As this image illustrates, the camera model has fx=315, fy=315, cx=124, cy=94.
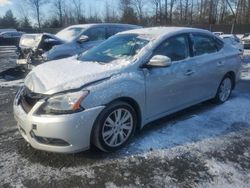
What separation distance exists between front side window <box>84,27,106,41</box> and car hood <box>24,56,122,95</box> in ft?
18.2

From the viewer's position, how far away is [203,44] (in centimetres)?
570

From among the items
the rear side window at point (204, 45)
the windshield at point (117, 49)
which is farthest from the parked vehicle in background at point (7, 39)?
the rear side window at point (204, 45)

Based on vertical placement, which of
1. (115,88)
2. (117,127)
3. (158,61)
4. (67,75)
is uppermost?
(158,61)

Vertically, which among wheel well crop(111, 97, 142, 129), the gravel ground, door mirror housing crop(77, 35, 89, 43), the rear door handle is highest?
door mirror housing crop(77, 35, 89, 43)

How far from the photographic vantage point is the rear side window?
17.9ft

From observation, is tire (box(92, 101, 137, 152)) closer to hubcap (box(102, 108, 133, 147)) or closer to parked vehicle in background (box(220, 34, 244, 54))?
hubcap (box(102, 108, 133, 147))

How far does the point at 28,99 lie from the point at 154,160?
5.77 feet

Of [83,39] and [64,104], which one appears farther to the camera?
[83,39]

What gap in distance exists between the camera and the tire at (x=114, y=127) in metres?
3.88

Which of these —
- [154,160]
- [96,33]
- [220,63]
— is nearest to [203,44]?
[220,63]

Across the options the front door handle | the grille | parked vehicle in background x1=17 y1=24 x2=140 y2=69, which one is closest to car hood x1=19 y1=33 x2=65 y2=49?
parked vehicle in background x1=17 y1=24 x2=140 y2=69

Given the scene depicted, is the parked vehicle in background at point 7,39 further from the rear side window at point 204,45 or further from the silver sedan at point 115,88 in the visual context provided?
the silver sedan at point 115,88

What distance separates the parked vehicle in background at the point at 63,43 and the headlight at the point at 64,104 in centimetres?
580

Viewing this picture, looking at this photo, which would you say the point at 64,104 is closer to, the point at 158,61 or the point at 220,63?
the point at 158,61
